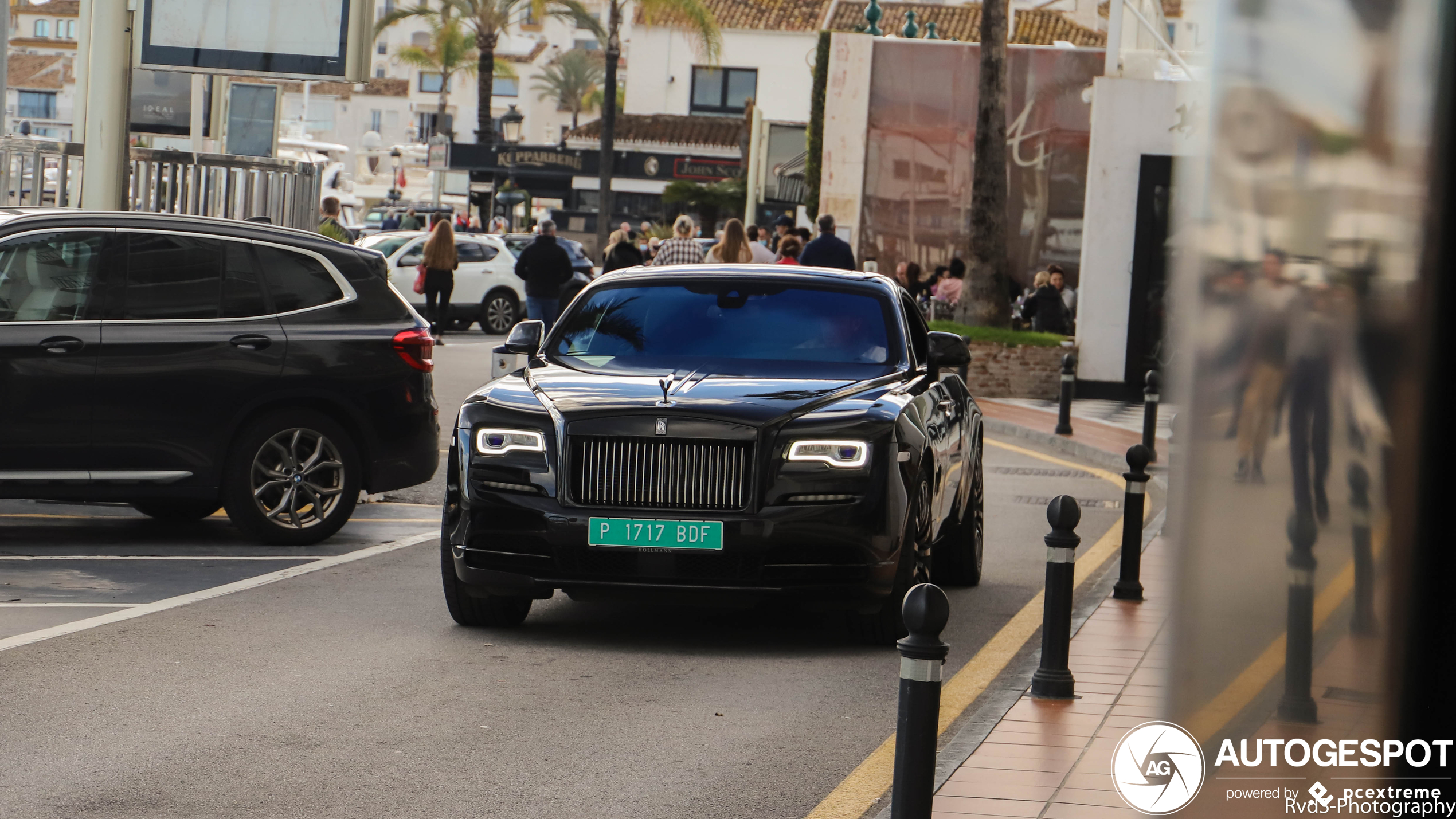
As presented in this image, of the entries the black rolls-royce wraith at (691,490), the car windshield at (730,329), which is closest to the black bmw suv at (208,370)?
the car windshield at (730,329)

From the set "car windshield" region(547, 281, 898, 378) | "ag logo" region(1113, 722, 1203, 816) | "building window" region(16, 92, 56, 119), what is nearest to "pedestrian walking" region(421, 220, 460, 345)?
"car windshield" region(547, 281, 898, 378)

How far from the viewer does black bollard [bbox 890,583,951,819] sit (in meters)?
3.84

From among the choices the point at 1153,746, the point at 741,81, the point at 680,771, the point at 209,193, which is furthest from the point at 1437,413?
the point at 741,81

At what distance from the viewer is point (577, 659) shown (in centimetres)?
733

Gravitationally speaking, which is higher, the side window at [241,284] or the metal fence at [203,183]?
the metal fence at [203,183]

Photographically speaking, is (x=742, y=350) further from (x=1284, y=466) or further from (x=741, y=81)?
(x=741, y=81)

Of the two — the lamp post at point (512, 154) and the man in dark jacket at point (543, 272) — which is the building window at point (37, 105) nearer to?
the lamp post at point (512, 154)

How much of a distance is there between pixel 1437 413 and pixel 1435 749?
12.1 inches

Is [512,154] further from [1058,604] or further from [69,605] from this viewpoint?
[1058,604]

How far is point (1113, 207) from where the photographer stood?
23.4 meters

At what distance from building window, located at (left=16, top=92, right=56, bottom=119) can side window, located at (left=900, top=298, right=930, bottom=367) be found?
8924 cm

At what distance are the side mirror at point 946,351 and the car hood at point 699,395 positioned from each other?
94 cm

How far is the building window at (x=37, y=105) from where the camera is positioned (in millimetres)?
90750

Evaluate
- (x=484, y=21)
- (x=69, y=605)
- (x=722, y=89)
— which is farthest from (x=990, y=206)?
(x=722, y=89)
